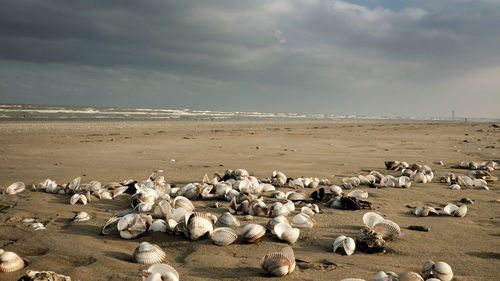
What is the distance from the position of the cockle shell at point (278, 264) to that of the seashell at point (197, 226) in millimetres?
713

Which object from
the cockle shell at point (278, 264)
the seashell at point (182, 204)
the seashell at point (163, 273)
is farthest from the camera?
the seashell at point (182, 204)

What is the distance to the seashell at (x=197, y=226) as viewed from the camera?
108 inches

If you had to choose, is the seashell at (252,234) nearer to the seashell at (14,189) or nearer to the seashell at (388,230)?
the seashell at (388,230)

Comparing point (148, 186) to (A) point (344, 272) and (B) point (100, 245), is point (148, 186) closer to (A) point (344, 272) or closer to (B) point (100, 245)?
(B) point (100, 245)

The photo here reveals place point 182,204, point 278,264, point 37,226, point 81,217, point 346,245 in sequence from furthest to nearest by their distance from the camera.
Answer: point 182,204 < point 81,217 < point 37,226 < point 346,245 < point 278,264

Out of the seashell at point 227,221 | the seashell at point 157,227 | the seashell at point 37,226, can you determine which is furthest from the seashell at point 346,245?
the seashell at point 37,226

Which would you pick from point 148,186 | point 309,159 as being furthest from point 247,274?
point 309,159

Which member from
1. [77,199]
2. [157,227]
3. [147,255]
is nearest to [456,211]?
[157,227]

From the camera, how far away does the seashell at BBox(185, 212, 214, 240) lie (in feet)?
9.00

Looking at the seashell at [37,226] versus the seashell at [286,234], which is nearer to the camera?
the seashell at [286,234]

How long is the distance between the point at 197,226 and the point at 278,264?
0.83 metres

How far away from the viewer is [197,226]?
2.75 meters

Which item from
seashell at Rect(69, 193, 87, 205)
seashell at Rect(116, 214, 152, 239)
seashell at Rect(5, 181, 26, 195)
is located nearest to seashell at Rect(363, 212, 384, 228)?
seashell at Rect(116, 214, 152, 239)

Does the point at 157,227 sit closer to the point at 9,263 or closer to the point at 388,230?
the point at 9,263
